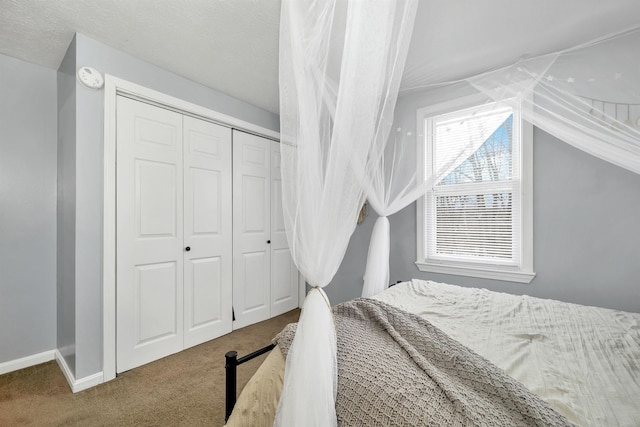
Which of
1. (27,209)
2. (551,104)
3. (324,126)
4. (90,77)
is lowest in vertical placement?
(27,209)

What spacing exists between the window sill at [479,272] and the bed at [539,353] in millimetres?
475

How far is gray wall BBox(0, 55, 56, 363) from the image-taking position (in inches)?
85.4

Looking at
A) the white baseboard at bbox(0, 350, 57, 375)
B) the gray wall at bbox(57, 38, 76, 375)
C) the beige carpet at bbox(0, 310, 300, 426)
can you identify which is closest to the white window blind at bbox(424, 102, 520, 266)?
the beige carpet at bbox(0, 310, 300, 426)

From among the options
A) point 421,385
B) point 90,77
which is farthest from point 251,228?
point 421,385

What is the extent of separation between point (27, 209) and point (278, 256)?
7.46 feet

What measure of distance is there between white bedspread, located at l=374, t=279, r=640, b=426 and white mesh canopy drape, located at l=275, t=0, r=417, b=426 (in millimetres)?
681

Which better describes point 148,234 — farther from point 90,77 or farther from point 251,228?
point 90,77

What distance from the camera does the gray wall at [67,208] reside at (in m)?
2.00

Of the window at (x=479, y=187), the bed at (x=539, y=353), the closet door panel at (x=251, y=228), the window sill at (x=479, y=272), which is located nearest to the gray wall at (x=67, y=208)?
the closet door panel at (x=251, y=228)

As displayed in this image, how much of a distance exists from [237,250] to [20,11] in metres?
2.30

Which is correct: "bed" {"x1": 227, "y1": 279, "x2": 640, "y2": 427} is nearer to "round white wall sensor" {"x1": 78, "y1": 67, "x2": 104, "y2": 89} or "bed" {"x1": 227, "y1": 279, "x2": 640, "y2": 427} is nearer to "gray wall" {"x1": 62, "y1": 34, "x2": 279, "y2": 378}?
"gray wall" {"x1": 62, "y1": 34, "x2": 279, "y2": 378}

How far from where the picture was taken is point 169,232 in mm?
2438

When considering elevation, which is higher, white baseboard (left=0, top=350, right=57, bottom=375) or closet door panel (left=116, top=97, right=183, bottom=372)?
closet door panel (left=116, top=97, right=183, bottom=372)

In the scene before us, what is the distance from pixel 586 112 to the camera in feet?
4.69
